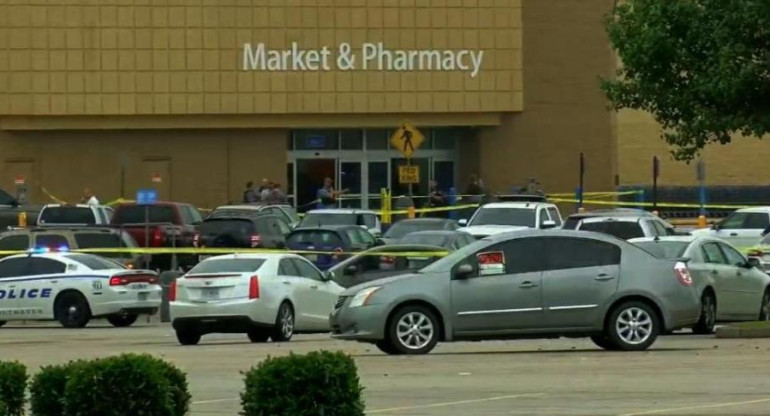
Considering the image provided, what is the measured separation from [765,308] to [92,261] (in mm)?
12430

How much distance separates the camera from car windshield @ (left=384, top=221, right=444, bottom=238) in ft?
133

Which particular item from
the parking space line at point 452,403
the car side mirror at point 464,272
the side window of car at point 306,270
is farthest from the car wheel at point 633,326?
the side window of car at point 306,270

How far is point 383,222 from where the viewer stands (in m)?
49.5

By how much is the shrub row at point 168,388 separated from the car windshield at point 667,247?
15.3m

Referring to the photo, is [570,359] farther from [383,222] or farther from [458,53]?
[458,53]

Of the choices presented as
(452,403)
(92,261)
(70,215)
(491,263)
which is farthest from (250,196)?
(452,403)

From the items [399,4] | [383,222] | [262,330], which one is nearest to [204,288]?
[262,330]

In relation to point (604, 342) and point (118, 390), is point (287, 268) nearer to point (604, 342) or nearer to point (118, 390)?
point (604, 342)

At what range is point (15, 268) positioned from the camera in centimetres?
3219

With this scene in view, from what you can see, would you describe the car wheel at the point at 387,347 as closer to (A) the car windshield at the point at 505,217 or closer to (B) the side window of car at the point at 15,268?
(B) the side window of car at the point at 15,268

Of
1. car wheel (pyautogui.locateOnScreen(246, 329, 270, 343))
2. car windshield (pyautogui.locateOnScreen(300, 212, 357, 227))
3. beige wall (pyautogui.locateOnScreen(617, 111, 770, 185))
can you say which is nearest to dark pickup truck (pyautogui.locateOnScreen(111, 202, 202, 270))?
car windshield (pyautogui.locateOnScreen(300, 212, 357, 227))

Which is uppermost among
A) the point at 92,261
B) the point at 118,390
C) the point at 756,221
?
the point at 756,221

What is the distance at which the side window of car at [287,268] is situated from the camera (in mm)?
26406

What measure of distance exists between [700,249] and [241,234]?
15.3 metres
